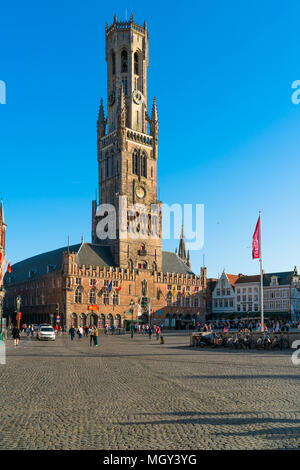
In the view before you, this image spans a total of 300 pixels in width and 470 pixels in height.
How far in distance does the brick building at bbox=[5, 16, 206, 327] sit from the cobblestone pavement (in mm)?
57600

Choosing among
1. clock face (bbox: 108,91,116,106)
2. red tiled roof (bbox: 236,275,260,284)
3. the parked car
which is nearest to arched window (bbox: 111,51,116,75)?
clock face (bbox: 108,91,116,106)

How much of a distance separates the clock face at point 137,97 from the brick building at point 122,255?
0.21 meters

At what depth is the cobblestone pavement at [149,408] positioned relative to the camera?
328 inches

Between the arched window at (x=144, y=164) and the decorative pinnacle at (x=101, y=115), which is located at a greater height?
the decorative pinnacle at (x=101, y=115)

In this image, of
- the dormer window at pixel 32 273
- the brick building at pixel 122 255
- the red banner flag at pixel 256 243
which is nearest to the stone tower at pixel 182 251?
the brick building at pixel 122 255

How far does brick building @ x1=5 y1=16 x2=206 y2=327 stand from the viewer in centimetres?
7931

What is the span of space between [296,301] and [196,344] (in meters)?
57.5

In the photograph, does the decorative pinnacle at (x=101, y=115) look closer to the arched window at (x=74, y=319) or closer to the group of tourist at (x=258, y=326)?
the arched window at (x=74, y=319)

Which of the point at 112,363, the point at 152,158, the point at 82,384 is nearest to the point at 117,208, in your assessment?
the point at 152,158

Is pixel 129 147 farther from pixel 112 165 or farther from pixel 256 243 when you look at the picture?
pixel 256 243

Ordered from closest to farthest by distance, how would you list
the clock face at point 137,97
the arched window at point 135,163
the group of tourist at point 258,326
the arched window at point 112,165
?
the group of tourist at point 258,326 < the arched window at point 112,165 < the arched window at point 135,163 < the clock face at point 137,97

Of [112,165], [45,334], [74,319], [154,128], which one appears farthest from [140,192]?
[45,334]

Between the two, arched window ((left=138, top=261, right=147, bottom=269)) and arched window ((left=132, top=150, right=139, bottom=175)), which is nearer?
arched window ((left=138, top=261, right=147, bottom=269))

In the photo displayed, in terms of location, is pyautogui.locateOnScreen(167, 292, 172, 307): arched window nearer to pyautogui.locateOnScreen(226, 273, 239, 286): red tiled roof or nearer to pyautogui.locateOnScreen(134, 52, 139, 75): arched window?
pyautogui.locateOnScreen(226, 273, 239, 286): red tiled roof
